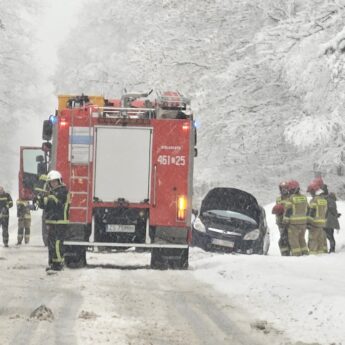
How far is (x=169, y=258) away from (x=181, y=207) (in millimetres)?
950

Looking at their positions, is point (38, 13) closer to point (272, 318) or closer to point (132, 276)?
point (132, 276)

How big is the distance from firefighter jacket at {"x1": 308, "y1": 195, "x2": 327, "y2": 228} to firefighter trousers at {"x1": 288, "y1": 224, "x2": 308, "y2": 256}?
525 mm

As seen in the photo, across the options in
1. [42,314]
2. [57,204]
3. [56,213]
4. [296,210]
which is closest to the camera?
[42,314]

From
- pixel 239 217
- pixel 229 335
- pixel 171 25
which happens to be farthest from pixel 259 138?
pixel 229 335

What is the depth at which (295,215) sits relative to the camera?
49.3 feet

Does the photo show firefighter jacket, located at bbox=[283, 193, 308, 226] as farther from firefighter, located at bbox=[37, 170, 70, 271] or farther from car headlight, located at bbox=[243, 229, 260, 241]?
firefighter, located at bbox=[37, 170, 70, 271]

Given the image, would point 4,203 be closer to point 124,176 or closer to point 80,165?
point 80,165

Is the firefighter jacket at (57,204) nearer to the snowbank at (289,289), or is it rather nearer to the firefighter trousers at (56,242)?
the firefighter trousers at (56,242)

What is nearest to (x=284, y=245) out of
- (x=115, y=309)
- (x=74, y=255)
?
(x=74, y=255)

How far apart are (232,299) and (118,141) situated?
3967 millimetres

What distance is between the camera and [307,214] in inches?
625

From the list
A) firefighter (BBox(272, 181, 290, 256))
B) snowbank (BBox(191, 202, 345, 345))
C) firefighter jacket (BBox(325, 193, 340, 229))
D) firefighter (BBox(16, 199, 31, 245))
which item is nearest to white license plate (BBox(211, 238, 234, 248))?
snowbank (BBox(191, 202, 345, 345))

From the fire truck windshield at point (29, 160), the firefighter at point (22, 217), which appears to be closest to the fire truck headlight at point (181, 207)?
the firefighter at point (22, 217)

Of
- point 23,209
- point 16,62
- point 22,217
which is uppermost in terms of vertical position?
point 16,62
